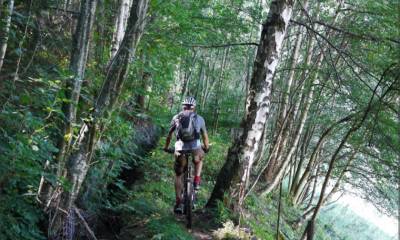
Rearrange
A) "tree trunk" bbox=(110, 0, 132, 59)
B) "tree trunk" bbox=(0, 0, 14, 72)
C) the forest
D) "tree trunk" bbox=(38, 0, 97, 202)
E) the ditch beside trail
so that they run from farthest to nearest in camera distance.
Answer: "tree trunk" bbox=(110, 0, 132, 59), the ditch beside trail, "tree trunk" bbox=(38, 0, 97, 202), the forest, "tree trunk" bbox=(0, 0, 14, 72)

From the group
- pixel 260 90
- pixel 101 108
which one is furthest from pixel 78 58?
pixel 260 90

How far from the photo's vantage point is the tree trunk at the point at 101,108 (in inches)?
230

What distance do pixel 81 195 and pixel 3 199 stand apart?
2475mm

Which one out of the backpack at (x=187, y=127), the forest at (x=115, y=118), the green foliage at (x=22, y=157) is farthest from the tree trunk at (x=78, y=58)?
the backpack at (x=187, y=127)

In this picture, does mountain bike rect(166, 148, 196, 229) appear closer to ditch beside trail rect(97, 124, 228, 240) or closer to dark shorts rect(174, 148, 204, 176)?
dark shorts rect(174, 148, 204, 176)

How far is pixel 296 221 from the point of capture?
50.5 feet

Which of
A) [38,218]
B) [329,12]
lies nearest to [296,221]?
[329,12]

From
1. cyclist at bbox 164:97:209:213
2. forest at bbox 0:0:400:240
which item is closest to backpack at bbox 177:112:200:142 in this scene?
cyclist at bbox 164:97:209:213

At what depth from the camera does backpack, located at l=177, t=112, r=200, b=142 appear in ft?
25.3

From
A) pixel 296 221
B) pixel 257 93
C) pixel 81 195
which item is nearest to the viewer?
pixel 81 195

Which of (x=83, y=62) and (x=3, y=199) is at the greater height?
(x=83, y=62)

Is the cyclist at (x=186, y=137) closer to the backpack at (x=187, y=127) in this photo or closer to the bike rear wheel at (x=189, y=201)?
the backpack at (x=187, y=127)

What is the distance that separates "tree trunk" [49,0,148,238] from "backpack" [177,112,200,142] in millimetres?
1904

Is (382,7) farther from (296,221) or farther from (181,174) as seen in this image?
(296,221)
